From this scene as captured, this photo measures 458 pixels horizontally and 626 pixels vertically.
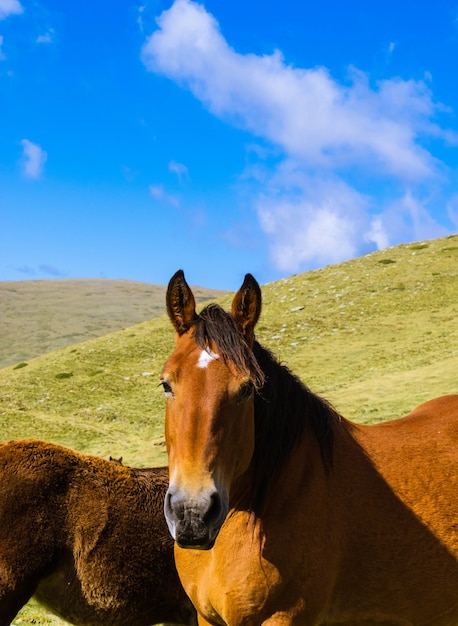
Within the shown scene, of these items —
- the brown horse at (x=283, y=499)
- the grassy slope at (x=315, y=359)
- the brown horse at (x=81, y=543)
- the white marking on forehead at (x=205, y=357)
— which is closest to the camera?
the brown horse at (x=283, y=499)

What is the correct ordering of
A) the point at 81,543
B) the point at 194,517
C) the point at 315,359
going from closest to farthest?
1. the point at 194,517
2. the point at 81,543
3. the point at 315,359

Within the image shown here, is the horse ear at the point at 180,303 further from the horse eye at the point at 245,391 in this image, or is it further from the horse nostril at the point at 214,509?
the horse nostril at the point at 214,509

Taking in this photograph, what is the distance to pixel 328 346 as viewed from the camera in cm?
3183

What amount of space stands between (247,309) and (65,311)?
10311 centimetres

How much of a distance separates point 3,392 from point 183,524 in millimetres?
28946

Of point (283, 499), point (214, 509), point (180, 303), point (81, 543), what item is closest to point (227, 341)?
point (180, 303)

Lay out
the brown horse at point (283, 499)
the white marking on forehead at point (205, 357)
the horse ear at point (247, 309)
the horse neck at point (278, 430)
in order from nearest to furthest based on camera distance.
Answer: the brown horse at point (283, 499), the white marking on forehead at point (205, 357), the horse ear at point (247, 309), the horse neck at point (278, 430)

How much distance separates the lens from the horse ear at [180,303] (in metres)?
3.82

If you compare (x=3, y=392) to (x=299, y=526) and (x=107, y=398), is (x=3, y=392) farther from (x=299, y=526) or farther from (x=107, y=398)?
(x=299, y=526)

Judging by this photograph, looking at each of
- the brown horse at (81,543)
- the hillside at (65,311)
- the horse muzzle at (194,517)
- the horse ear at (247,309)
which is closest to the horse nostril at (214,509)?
the horse muzzle at (194,517)

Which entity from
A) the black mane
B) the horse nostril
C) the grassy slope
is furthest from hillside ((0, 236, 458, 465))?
the horse nostril

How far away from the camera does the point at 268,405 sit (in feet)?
13.2

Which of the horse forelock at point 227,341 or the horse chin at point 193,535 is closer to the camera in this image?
the horse chin at point 193,535

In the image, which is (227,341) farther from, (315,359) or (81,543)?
(315,359)
